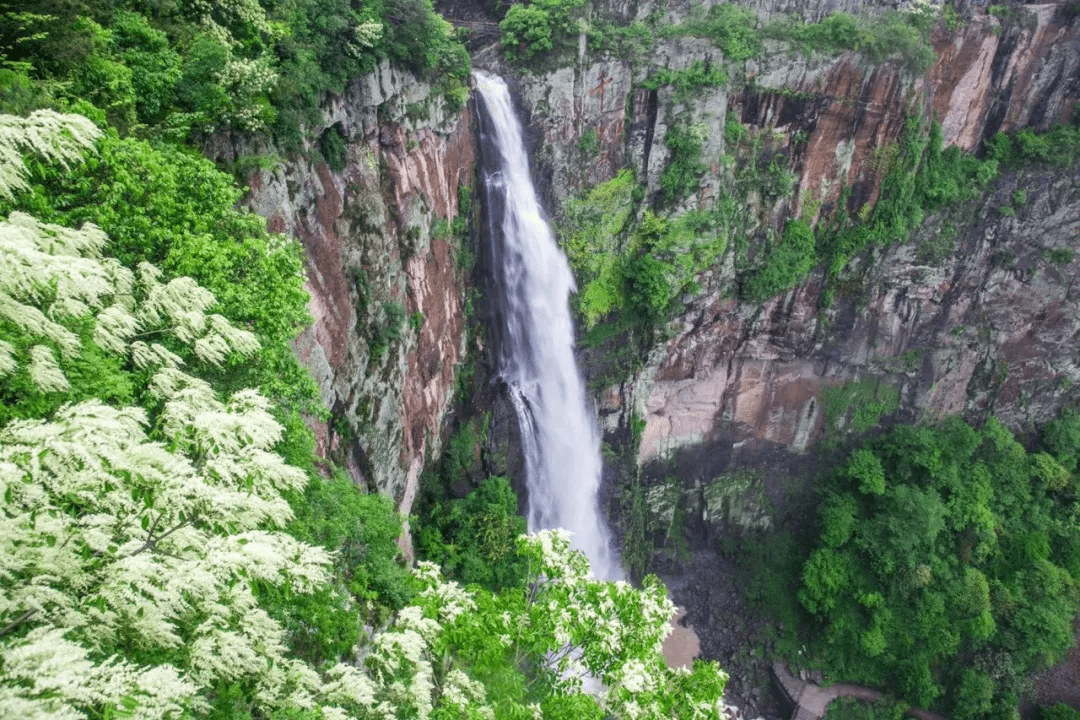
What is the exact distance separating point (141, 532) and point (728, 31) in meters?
20.6

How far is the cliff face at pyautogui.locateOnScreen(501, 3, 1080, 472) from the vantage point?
62.5 feet

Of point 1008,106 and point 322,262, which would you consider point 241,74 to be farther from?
point 1008,106

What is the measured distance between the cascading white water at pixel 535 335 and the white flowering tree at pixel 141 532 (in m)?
12.9

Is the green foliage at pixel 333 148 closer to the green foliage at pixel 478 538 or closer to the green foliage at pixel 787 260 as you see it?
the green foliage at pixel 478 538

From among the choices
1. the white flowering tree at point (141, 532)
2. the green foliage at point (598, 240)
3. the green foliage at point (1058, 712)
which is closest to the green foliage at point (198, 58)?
the white flowering tree at point (141, 532)

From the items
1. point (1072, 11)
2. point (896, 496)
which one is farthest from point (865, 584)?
point (1072, 11)

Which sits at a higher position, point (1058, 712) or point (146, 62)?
point (146, 62)

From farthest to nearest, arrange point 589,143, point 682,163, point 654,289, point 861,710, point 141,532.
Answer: point 861,710, point 654,289, point 682,163, point 589,143, point 141,532

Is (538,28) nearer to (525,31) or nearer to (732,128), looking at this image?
(525,31)

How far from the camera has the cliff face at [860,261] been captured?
19047mm

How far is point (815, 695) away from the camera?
71.7 feet

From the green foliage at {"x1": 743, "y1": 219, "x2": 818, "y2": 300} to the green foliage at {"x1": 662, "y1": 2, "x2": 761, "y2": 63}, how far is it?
5885mm

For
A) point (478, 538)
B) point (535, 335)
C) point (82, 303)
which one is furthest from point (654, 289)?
point (82, 303)

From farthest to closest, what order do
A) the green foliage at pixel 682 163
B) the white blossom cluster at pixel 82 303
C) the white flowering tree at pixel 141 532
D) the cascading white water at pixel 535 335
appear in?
the green foliage at pixel 682 163
the cascading white water at pixel 535 335
the white blossom cluster at pixel 82 303
the white flowering tree at pixel 141 532
